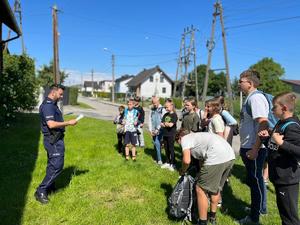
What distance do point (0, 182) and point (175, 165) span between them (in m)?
3.90

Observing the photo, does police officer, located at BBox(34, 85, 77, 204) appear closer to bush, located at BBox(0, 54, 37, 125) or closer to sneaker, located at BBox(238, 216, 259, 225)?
sneaker, located at BBox(238, 216, 259, 225)

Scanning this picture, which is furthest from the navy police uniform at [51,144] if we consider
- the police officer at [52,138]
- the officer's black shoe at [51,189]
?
the officer's black shoe at [51,189]

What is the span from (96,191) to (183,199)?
2037 millimetres

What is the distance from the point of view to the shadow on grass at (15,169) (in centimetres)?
512

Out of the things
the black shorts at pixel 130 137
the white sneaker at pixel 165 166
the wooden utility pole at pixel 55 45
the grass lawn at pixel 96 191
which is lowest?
the grass lawn at pixel 96 191

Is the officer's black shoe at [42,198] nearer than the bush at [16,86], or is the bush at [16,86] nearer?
the officer's black shoe at [42,198]

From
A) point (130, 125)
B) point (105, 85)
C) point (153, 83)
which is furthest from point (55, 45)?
point (105, 85)

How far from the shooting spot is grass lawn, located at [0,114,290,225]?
195 inches

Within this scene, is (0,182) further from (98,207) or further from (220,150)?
(220,150)

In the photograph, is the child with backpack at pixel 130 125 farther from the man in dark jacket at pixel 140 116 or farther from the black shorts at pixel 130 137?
the man in dark jacket at pixel 140 116

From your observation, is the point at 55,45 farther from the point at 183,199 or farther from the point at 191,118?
the point at 183,199

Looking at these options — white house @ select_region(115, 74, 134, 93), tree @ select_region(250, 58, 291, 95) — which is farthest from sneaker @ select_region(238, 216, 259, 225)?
white house @ select_region(115, 74, 134, 93)

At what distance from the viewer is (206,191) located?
4410 millimetres

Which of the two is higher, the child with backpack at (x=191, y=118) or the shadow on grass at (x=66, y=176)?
the child with backpack at (x=191, y=118)
